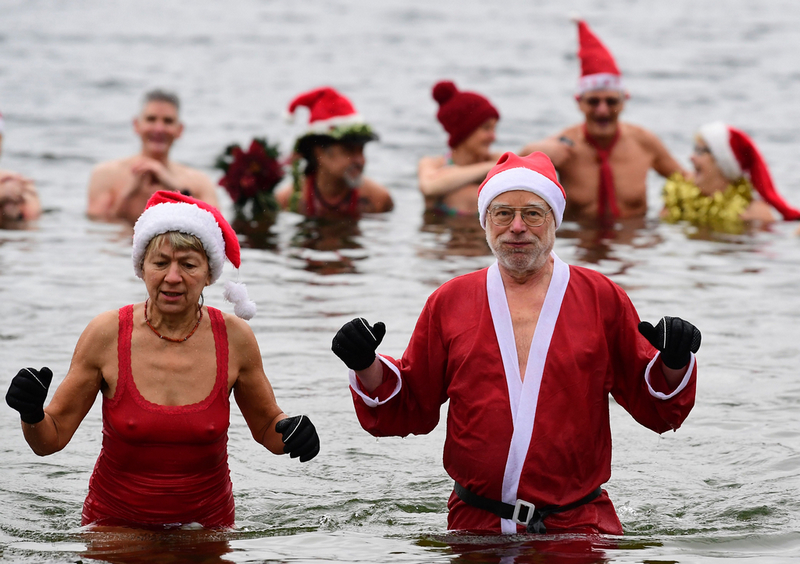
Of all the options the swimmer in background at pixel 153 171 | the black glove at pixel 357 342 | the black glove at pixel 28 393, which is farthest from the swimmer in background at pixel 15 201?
the black glove at pixel 357 342

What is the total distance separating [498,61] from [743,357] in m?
19.4

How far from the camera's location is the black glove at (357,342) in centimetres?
453

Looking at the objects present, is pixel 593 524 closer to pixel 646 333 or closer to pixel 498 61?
pixel 646 333

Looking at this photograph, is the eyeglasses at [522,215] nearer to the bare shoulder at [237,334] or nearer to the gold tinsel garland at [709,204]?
the bare shoulder at [237,334]

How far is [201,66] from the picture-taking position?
25766 mm

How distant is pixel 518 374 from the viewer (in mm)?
4586

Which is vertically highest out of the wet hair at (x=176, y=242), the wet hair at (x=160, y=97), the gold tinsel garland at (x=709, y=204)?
the wet hair at (x=160, y=97)

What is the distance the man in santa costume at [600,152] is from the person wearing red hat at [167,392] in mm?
6859

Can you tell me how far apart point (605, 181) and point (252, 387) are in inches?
287

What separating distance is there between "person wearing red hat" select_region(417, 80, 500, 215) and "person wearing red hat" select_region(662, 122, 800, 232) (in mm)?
1862

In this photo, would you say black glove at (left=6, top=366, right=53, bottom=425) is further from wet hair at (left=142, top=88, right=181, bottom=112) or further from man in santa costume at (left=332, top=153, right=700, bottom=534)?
wet hair at (left=142, top=88, right=181, bottom=112)

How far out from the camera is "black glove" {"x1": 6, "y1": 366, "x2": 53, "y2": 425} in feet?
14.3

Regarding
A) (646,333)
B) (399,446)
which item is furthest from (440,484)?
(646,333)

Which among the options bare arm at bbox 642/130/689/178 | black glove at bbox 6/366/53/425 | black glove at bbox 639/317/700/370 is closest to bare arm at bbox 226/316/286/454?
black glove at bbox 6/366/53/425
